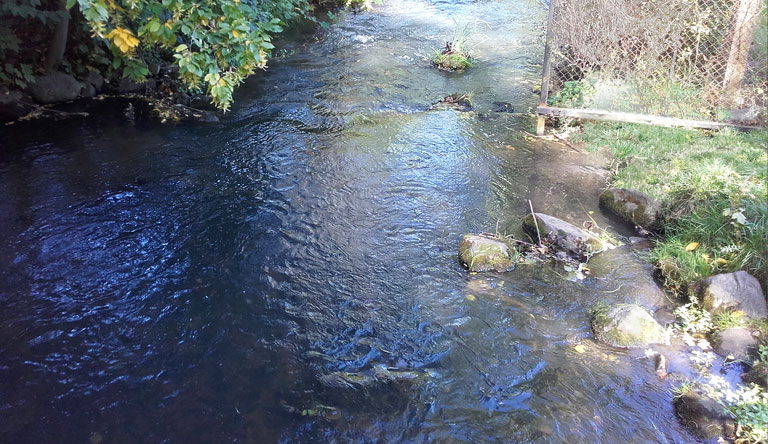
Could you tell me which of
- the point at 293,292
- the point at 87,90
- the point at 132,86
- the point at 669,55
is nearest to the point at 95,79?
the point at 87,90

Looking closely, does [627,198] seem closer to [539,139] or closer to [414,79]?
[539,139]

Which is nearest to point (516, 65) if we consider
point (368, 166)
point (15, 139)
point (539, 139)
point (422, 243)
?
point (539, 139)

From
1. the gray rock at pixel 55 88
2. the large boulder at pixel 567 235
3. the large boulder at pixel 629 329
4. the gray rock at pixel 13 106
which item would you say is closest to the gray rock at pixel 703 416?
the large boulder at pixel 629 329

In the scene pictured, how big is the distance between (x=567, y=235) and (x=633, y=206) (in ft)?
3.53

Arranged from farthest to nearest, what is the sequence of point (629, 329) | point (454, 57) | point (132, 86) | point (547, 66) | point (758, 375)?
point (454, 57) → point (132, 86) → point (547, 66) → point (629, 329) → point (758, 375)

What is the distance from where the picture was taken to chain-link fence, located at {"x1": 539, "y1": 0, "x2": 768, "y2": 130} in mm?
6629

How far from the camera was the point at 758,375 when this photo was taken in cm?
391

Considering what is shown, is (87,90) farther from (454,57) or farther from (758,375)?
(758,375)

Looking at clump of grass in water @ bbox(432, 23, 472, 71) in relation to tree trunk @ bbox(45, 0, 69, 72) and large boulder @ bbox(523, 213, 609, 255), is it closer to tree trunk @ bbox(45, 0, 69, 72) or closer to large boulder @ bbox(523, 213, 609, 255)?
large boulder @ bbox(523, 213, 609, 255)

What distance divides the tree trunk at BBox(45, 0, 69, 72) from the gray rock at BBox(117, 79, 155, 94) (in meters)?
0.89

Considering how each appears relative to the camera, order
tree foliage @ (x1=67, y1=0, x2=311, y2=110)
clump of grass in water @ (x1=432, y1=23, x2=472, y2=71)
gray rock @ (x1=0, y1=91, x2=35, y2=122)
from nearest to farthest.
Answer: tree foliage @ (x1=67, y1=0, x2=311, y2=110), gray rock @ (x1=0, y1=91, x2=35, y2=122), clump of grass in water @ (x1=432, y1=23, x2=472, y2=71)

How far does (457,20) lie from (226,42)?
1075 cm

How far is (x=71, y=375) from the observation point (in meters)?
3.81

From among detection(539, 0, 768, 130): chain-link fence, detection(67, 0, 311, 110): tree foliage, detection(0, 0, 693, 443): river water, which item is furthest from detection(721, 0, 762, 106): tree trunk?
Answer: detection(67, 0, 311, 110): tree foliage
